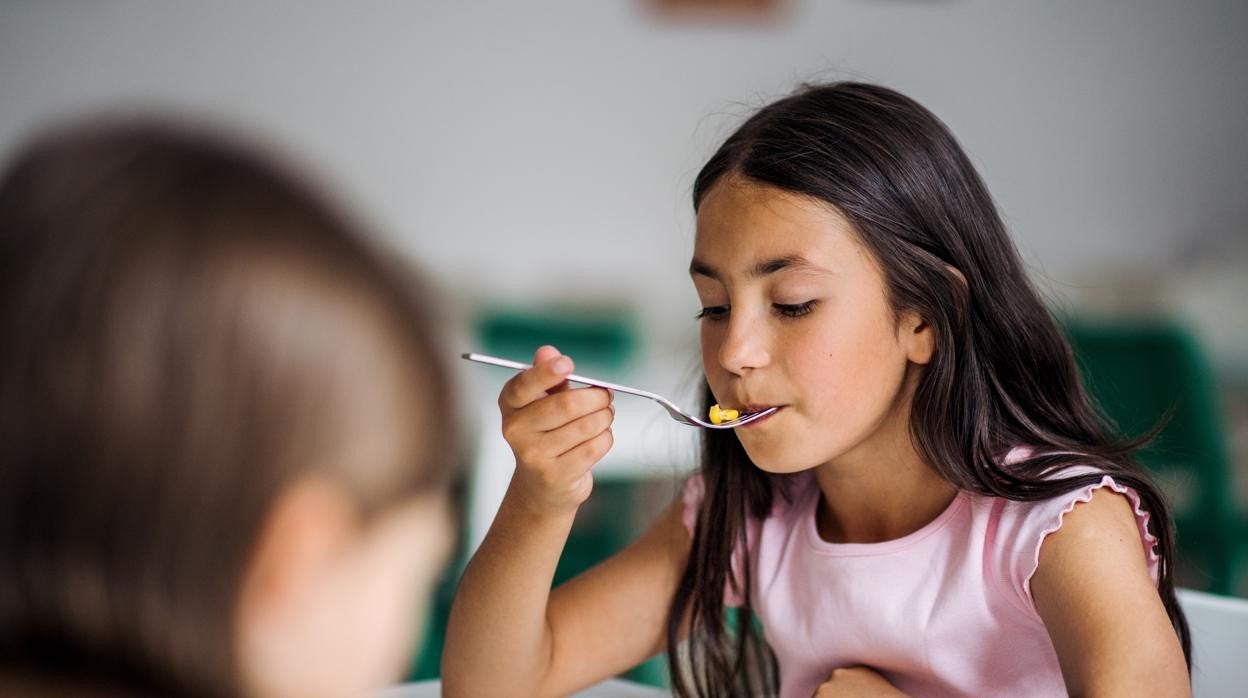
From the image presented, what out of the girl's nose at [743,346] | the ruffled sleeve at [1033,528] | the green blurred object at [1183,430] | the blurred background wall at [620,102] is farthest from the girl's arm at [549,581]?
A: the blurred background wall at [620,102]

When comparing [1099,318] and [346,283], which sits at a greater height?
[346,283]

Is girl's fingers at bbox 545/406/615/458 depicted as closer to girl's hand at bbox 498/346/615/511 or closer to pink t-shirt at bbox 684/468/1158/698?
girl's hand at bbox 498/346/615/511

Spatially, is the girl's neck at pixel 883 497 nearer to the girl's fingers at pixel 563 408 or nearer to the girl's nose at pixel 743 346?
the girl's nose at pixel 743 346

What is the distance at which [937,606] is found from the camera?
103cm

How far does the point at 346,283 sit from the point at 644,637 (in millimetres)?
752

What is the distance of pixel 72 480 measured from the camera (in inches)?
18.3

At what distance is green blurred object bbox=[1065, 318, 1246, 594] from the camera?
2.34 m

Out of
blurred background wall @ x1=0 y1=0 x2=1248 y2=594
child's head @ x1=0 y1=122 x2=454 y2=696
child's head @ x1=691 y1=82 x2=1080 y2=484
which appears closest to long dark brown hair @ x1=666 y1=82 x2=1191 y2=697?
child's head @ x1=691 y1=82 x2=1080 y2=484

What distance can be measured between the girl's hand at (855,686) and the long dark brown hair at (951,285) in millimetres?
185

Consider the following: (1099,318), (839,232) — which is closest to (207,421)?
(839,232)

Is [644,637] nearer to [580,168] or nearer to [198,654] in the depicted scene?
[198,654]

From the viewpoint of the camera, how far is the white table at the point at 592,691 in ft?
3.70

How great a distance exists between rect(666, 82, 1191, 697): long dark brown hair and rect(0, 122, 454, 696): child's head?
593 millimetres

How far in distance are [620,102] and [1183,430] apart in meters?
1.90
